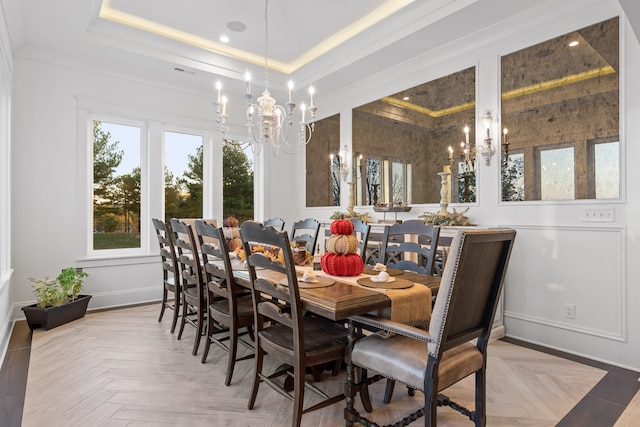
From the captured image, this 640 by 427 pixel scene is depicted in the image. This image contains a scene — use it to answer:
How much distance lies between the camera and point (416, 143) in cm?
417

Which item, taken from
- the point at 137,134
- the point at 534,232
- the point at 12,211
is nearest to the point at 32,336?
the point at 12,211

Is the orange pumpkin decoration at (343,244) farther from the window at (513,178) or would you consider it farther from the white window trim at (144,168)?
the white window trim at (144,168)

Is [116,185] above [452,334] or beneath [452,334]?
above

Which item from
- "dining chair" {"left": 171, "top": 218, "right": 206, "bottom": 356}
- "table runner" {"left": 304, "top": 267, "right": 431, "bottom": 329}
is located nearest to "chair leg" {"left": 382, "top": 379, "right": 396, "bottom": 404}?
"table runner" {"left": 304, "top": 267, "right": 431, "bottom": 329}

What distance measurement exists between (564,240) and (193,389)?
3.11 meters

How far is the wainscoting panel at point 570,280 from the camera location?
2.72 metres

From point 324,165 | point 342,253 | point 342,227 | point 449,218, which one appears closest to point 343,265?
point 342,253

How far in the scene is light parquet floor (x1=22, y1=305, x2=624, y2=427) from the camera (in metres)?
2.00

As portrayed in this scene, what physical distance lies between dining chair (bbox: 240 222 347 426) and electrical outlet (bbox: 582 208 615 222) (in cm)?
226

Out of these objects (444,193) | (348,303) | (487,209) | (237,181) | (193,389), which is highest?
(237,181)

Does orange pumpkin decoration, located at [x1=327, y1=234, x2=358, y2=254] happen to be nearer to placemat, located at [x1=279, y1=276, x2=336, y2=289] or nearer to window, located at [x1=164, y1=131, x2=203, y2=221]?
placemat, located at [x1=279, y1=276, x2=336, y2=289]

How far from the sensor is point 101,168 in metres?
4.47

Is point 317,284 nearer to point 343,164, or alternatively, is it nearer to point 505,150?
point 505,150

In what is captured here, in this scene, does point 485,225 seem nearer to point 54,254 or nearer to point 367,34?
point 367,34
